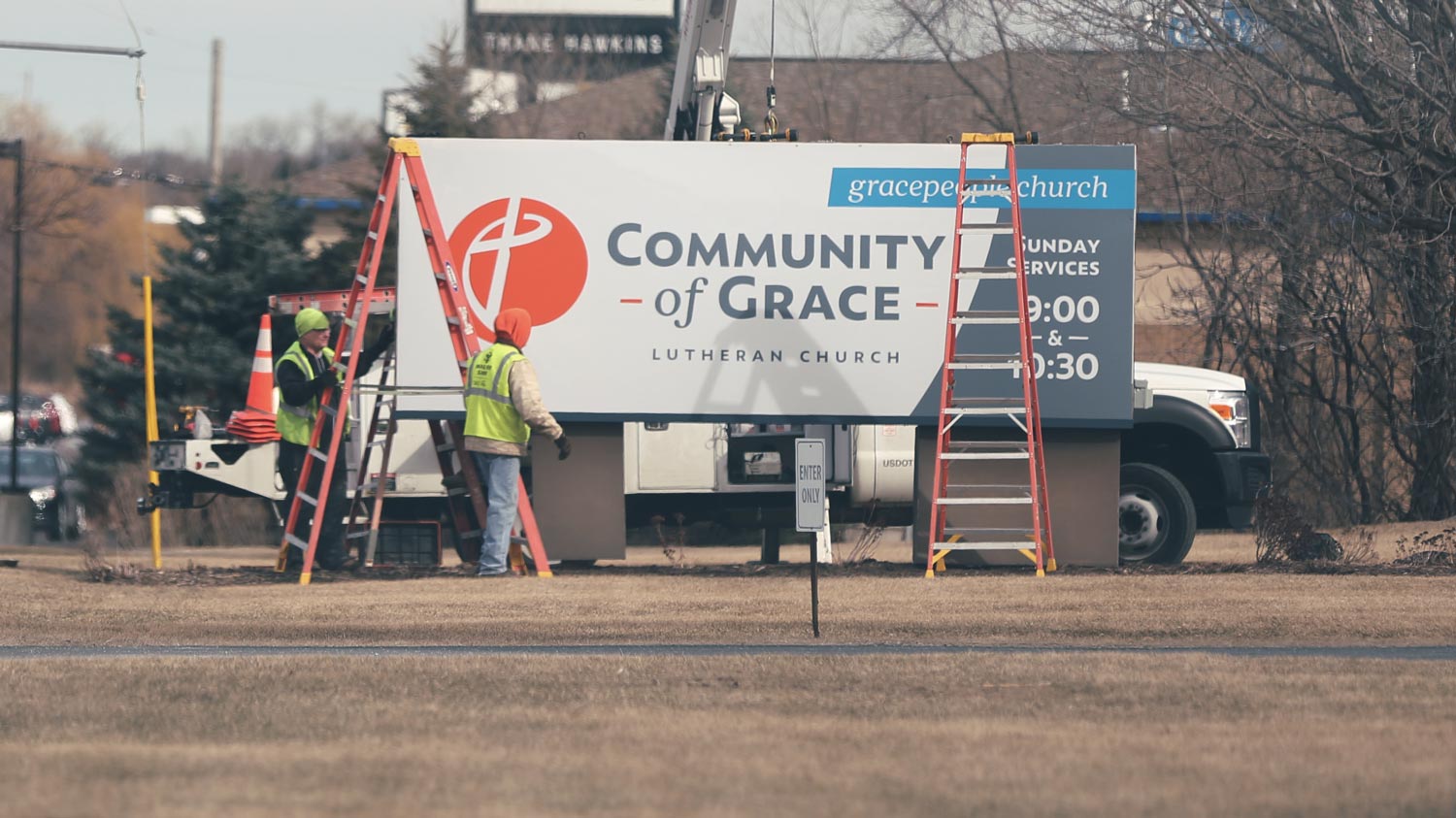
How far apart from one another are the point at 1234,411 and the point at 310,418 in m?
7.35

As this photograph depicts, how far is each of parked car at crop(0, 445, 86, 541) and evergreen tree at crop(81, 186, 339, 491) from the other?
732 millimetres

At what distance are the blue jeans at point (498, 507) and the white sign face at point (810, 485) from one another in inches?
169

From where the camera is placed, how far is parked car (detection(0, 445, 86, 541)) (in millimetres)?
31641

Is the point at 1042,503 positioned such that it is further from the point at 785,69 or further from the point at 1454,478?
the point at 785,69

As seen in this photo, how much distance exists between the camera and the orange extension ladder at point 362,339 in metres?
14.8

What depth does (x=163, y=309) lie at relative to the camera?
31.8m

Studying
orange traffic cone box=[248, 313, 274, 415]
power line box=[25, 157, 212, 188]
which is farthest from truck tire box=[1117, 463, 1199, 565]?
power line box=[25, 157, 212, 188]

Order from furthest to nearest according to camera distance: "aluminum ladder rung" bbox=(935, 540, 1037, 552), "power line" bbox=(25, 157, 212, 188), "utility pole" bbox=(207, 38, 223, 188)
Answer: "utility pole" bbox=(207, 38, 223, 188), "power line" bbox=(25, 157, 212, 188), "aluminum ladder rung" bbox=(935, 540, 1037, 552)

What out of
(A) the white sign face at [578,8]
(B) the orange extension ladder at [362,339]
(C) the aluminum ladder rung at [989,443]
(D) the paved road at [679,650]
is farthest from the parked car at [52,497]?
(A) the white sign face at [578,8]

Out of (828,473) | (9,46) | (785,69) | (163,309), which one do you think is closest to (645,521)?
(828,473)

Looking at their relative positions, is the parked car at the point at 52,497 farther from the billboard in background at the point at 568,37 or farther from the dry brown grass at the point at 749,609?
the dry brown grass at the point at 749,609

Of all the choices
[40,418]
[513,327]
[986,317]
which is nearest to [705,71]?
[986,317]

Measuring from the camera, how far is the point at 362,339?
15.0 meters

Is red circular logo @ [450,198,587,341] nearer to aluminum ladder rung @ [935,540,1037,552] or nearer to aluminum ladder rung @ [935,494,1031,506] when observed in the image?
aluminum ladder rung @ [935,494,1031,506]
